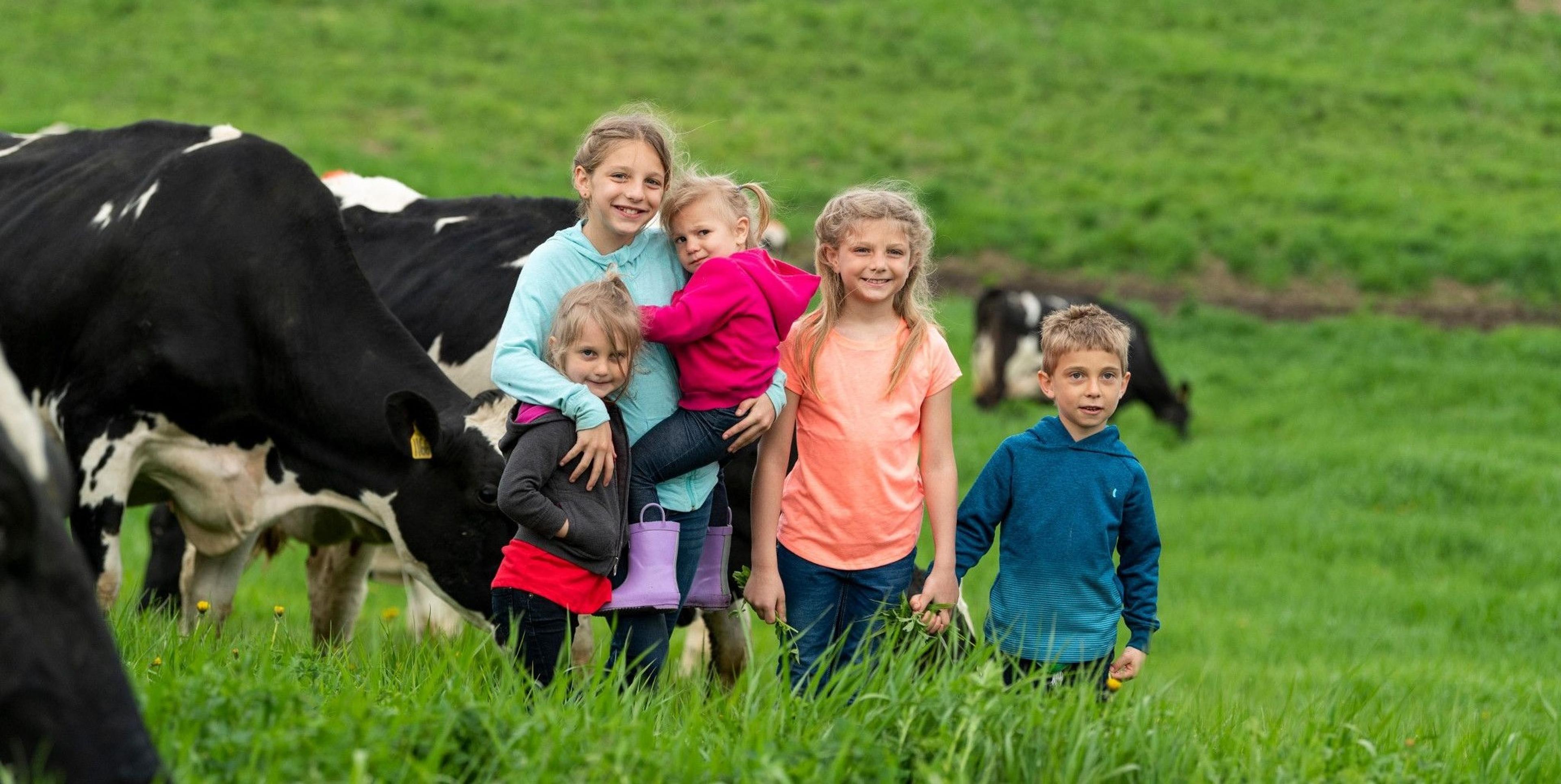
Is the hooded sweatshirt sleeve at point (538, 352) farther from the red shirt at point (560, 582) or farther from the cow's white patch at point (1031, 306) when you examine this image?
the cow's white patch at point (1031, 306)

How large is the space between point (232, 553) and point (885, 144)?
18.9 m

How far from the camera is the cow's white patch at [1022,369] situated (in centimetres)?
1487

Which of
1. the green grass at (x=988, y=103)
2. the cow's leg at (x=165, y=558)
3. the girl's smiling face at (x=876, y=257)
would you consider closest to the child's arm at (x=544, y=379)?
the girl's smiling face at (x=876, y=257)

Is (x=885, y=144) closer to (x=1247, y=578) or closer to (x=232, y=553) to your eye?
(x=1247, y=578)

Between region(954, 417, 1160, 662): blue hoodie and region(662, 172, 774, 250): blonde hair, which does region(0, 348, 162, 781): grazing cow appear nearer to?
region(662, 172, 774, 250): blonde hair

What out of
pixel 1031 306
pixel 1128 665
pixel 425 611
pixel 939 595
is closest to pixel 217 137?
pixel 425 611

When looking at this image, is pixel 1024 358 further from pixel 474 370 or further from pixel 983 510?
pixel 983 510

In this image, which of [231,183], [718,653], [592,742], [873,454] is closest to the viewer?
[592,742]

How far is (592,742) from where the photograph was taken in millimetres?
3314

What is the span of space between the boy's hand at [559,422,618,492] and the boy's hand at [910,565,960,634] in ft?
2.86

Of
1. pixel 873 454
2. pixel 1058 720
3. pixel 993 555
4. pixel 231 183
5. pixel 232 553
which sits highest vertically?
pixel 231 183

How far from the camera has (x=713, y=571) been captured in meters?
4.63

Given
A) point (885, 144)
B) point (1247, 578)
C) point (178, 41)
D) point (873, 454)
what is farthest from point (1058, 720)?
point (178, 41)

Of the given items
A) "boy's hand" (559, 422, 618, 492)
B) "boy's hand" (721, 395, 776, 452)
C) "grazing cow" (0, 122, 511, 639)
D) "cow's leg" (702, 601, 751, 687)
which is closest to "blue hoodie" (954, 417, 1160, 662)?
"boy's hand" (721, 395, 776, 452)
